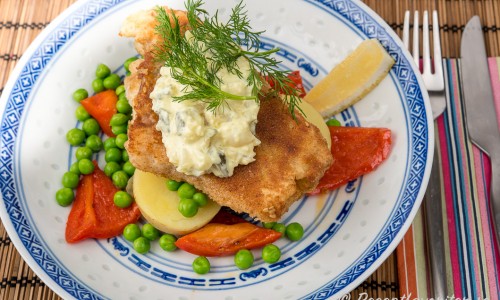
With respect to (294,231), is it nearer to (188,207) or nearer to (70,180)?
(188,207)

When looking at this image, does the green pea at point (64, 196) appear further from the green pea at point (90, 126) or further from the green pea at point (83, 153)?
the green pea at point (90, 126)

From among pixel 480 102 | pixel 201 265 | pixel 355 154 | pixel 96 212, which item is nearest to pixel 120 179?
pixel 96 212

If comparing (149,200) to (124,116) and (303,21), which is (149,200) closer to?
(124,116)

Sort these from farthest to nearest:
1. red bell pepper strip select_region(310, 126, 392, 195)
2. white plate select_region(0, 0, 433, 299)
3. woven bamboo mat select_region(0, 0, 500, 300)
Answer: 1. woven bamboo mat select_region(0, 0, 500, 300)
2. red bell pepper strip select_region(310, 126, 392, 195)
3. white plate select_region(0, 0, 433, 299)

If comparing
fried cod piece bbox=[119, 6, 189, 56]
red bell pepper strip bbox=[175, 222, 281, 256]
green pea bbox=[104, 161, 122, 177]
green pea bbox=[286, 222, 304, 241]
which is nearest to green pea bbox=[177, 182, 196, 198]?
red bell pepper strip bbox=[175, 222, 281, 256]

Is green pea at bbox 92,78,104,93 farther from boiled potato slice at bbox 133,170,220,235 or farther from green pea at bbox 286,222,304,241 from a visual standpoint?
green pea at bbox 286,222,304,241

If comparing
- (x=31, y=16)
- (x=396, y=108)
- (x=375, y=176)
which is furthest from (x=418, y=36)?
(x=31, y=16)

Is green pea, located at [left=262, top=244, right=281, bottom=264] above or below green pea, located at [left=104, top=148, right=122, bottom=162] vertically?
below
